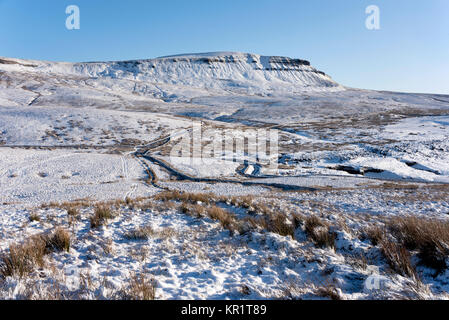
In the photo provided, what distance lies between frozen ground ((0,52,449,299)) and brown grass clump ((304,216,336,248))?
0.06 m

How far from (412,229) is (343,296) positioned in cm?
330

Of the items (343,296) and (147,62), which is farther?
(147,62)

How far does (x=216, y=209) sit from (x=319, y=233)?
421 centimetres

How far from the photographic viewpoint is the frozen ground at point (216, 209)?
3.84 metres

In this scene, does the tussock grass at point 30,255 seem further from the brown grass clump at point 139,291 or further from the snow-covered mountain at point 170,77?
the snow-covered mountain at point 170,77

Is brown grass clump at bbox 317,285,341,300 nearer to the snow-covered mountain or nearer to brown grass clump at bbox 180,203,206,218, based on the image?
brown grass clump at bbox 180,203,206,218

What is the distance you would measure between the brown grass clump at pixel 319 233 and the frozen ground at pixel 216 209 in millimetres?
59

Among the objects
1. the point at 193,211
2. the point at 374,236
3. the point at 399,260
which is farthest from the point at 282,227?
the point at 193,211

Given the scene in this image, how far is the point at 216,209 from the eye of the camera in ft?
29.7

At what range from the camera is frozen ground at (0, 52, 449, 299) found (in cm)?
384
